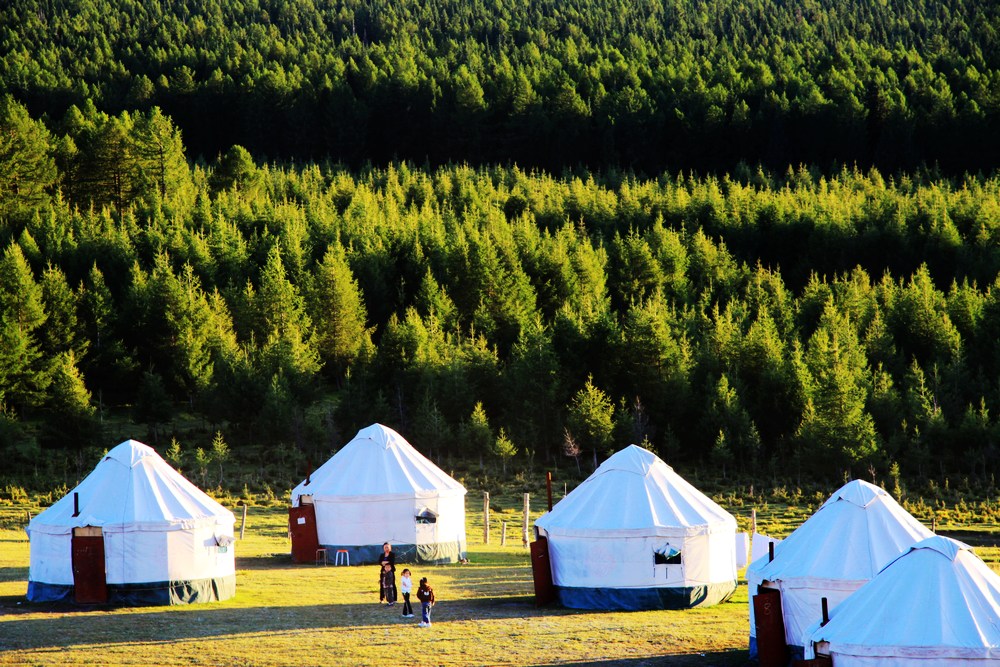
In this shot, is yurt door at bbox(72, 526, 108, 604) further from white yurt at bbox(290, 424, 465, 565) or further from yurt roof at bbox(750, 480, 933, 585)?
yurt roof at bbox(750, 480, 933, 585)

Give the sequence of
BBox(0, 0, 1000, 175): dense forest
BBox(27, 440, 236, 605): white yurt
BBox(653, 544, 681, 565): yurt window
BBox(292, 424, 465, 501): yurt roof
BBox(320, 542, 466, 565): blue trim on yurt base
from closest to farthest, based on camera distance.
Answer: BBox(27, 440, 236, 605): white yurt, BBox(653, 544, 681, 565): yurt window, BBox(320, 542, 466, 565): blue trim on yurt base, BBox(292, 424, 465, 501): yurt roof, BBox(0, 0, 1000, 175): dense forest

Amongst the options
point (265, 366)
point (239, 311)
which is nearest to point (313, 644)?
point (265, 366)

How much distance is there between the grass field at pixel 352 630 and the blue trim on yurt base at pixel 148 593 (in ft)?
1.16

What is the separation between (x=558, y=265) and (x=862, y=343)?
15845 mm

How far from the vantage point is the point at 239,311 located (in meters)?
60.1

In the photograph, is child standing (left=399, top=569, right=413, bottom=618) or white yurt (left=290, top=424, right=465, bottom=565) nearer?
child standing (left=399, top=569, right=413, bottom=618)

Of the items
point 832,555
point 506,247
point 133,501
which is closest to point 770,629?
point 832,555

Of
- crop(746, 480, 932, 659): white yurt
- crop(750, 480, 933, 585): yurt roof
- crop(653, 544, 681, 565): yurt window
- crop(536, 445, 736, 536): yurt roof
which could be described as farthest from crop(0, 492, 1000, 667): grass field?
crop(750, 480, 933, 585): yurt roof

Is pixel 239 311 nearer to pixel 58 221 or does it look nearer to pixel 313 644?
pixel 58 221

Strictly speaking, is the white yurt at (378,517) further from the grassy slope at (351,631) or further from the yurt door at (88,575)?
the yurt door at (88,575)

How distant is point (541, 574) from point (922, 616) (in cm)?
965

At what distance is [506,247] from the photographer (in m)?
67.6

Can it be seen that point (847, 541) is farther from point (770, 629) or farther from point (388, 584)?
point (388, 584)

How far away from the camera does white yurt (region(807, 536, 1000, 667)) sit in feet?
51.0
